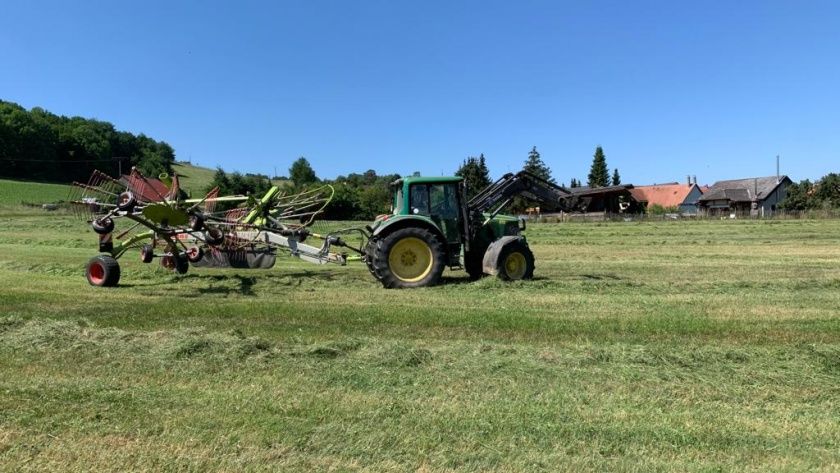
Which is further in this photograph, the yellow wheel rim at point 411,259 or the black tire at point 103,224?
the yellow wheel rim at point 411,259

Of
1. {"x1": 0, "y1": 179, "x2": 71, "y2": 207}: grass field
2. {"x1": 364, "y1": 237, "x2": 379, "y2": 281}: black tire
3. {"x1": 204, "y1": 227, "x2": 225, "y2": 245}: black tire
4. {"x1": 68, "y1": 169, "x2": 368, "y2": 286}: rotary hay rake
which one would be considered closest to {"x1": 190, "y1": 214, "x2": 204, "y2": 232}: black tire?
{"x1": 68, "y1": 169, "x2": 368, "y2": 286}: rotary hay rake

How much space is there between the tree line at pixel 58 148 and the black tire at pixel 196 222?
69993 mm

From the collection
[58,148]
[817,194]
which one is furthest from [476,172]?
[58,148]

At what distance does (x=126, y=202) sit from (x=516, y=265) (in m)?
6.84

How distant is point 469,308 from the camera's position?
27.7ft

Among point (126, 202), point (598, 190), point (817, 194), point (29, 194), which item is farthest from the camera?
point (817, 194)

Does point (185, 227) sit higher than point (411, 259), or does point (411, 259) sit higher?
point (185, 227)

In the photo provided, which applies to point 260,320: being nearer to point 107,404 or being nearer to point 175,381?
point 175,381

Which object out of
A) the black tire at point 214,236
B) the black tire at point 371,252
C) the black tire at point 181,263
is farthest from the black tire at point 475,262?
the black tire at point 181,263

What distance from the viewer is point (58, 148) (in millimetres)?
82062

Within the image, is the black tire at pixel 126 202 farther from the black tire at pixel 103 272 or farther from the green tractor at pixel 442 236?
the green tractor at pixel 442 236

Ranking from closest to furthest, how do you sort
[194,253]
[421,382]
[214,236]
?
[421,382] < [214,236] < [194,253]

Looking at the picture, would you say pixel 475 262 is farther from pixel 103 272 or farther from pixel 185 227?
pixel 103 272

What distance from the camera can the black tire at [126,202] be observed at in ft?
32.3
